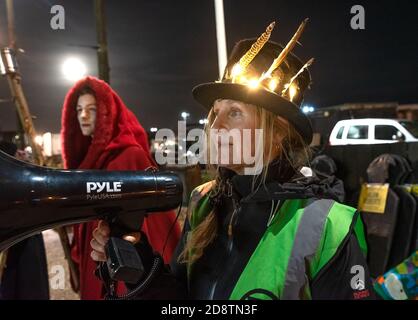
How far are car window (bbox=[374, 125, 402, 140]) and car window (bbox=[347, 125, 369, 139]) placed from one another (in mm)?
787

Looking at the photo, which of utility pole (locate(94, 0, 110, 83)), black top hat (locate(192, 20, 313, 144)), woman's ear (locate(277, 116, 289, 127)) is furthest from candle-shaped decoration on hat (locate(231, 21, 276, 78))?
utility pole (locate(94, 0, 110, 83))

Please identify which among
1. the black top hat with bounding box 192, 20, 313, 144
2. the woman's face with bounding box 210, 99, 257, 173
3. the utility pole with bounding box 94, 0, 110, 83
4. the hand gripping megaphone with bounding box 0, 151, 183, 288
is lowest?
the hand gripping megaphone with bounding box 0, 151, 183, 288

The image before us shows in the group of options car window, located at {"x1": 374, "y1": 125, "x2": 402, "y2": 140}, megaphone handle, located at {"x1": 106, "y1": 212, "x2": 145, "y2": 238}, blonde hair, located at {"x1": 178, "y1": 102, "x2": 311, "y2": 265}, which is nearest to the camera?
megaphone handle, located at {"x1": 106, "y1": 212, "x2": 145, "y2": 238}

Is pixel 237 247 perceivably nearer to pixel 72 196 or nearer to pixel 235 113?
pixel 235 113

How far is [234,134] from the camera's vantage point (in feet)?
4.90

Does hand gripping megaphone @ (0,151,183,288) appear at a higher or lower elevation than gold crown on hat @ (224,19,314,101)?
lower

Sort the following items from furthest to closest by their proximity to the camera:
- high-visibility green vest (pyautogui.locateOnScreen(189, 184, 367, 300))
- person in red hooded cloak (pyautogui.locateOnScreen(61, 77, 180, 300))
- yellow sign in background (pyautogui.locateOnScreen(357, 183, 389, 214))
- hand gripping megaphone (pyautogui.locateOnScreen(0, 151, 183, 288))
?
yellow sign in background (pyautogui.locateOnScreen(357, 183, 389, 214))
person in red hooded cloak (pyautogui.locateOnScreen(61, 77, 180, 300))
high-visibility green vest (pyautogui.locateOnScreen(189, 184, 367, 300))
hand gripping megaphone (pyautogui.locateOnScreen(0, 151, 183, 288))

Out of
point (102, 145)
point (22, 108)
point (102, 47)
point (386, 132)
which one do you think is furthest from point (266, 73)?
point (386, 132)

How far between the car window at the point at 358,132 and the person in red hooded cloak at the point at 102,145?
3982mm

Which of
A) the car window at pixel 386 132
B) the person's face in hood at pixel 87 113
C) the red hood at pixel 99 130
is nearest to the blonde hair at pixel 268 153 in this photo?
the red hood at pixel 99 130

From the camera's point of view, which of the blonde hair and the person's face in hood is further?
the person's face in hood

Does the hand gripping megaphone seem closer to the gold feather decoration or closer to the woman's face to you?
the woman's face

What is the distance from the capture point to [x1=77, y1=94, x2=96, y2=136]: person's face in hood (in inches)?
119

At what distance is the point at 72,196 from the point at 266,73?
0.93 meters
